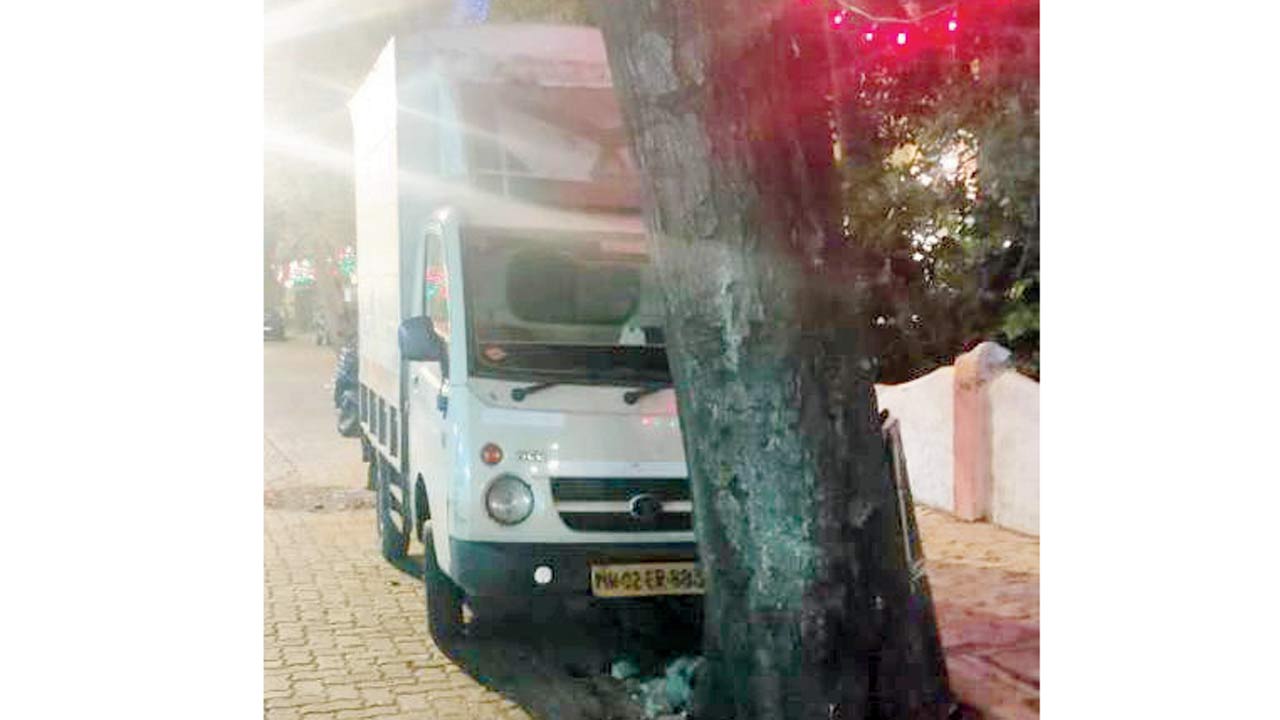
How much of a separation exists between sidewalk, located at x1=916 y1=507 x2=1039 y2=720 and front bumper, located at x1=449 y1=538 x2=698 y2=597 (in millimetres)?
1458

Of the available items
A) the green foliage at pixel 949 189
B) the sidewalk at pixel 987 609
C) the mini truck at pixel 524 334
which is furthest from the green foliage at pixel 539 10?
the sidewalk at pixel 987 609

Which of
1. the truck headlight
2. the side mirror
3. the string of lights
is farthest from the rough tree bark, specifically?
the string of lights

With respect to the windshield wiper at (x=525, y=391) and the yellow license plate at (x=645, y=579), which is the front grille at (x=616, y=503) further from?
the windshield wiper at (x=525, y=391)

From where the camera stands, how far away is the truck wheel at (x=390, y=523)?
269 inches

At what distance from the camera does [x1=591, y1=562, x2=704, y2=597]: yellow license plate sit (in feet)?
16.2

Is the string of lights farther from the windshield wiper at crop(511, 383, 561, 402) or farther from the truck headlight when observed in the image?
the truck headlight

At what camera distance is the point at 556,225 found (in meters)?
5.36

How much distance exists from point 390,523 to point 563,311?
88.5 inches

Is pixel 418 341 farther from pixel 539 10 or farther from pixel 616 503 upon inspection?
pixel 539 10

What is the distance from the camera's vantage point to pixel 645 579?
4980 mm

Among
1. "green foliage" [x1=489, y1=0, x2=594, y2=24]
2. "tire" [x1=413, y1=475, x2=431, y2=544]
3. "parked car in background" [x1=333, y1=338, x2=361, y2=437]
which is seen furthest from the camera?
"green foliage" [x1=489, y1=0, x2=594, y2=24]
